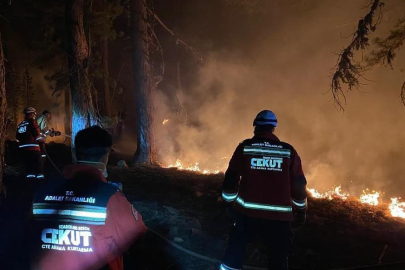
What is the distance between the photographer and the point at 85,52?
9312 millimetres

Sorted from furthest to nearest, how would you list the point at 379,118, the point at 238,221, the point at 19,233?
the point at 379,118 → the point at 19,233 → the point at 238,221

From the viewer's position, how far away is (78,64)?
29.8 ft

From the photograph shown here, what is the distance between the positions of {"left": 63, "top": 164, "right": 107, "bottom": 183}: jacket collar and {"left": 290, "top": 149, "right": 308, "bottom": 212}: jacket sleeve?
2.13 m

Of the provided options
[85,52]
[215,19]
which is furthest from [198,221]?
[215,19]

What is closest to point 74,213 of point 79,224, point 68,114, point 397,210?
point 79,224

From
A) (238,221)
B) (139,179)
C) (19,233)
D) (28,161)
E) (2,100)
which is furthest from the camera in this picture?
(139,179)

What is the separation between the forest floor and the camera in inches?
181

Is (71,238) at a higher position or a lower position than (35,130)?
lower

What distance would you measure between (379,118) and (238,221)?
15.7 meters

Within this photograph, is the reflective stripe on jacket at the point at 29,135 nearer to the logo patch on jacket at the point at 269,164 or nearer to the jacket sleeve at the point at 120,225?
the logo patch on jacket at the point at 269,164

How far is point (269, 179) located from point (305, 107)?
15.5m

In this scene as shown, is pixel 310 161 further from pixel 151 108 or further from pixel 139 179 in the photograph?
pixel 139 179

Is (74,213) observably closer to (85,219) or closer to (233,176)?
(85,219)

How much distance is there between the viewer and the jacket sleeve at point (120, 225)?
2316 mm
